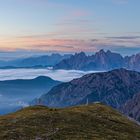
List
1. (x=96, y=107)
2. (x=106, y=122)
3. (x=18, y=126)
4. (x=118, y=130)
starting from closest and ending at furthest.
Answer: (x=18, y=126), (x=118, y=130), (x=106, y=122), (x=96, y=107)

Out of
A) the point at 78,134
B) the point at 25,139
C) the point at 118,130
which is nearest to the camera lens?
the point at 25,139

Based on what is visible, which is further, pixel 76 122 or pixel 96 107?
pixel 96 107

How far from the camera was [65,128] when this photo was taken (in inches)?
2308

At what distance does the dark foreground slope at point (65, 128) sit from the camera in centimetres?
5334

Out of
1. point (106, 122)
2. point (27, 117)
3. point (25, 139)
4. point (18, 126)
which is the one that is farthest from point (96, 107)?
point (25, 139)

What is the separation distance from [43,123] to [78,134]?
9.30 m

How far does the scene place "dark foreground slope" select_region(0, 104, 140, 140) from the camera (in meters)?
53.3

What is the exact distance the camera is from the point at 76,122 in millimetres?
64625

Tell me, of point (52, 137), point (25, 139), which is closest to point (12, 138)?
point (25, 139)

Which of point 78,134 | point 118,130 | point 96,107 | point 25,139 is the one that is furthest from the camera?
point 96,107

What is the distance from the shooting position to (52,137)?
52.3 meters

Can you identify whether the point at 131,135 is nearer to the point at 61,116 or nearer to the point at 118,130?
the point at 118,130

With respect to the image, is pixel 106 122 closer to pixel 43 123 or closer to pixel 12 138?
pixel 43 123

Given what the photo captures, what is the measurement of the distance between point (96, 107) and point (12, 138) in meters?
39.1
